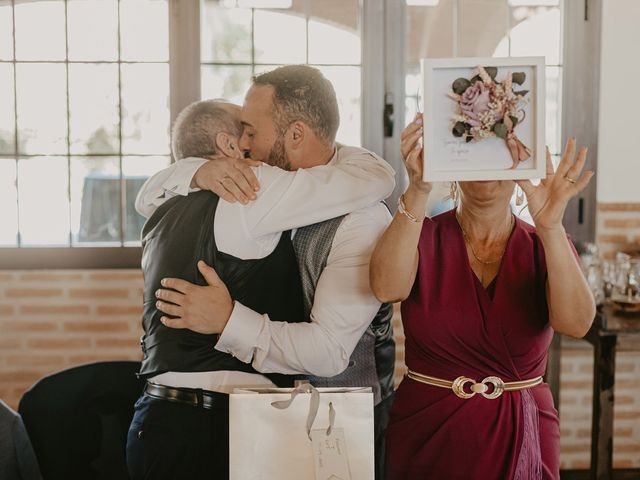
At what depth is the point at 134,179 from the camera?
349 cm

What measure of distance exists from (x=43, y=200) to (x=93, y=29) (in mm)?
817

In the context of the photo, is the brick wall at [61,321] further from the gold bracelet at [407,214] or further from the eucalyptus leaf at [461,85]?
the eucalyptus leaf at [461,85]

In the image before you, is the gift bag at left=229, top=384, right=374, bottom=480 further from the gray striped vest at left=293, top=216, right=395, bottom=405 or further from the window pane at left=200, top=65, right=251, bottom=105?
the window pane at left=200, top=65, right=251, bottom=105

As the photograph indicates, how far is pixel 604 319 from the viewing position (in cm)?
285

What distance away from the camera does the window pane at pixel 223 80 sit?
3.44m

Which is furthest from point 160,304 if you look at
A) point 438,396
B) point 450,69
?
point 450,69

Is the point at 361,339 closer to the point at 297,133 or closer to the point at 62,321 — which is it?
the point at 297,133

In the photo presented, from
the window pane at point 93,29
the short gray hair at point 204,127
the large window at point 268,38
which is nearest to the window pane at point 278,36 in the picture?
the large window at point 268,38

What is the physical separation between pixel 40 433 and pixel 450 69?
4.70 ft

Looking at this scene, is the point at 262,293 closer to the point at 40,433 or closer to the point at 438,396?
the point at 438,396

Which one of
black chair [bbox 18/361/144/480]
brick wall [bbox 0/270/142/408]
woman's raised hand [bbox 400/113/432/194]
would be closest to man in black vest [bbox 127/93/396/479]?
woman's raised hand [bbox 400/113/432/194]

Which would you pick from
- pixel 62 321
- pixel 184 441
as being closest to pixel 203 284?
pixel 184 441

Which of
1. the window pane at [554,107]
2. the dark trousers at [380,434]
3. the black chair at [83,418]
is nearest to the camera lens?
the dark trousers at [380,434]

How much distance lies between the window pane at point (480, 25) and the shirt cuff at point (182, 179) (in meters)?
2.16
